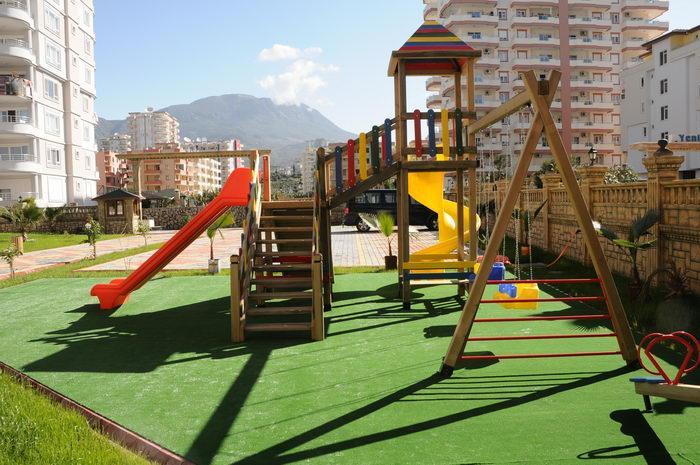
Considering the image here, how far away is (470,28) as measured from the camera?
66062 mm

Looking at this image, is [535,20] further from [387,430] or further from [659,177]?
[387,430]

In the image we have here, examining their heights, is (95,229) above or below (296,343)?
above

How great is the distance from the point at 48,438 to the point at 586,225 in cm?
477

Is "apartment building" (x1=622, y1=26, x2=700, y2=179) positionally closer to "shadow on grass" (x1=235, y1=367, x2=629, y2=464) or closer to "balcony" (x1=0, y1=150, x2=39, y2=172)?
"shadow on grass" (x1=235, y1=367, x2=629, y2=464)

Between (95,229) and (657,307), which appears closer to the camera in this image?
(657,307)

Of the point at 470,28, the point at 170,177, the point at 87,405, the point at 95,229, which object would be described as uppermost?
the point at 470,28

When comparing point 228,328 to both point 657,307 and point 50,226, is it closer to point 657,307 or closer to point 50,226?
point 657,307

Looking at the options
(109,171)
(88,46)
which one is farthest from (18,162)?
(109,171)

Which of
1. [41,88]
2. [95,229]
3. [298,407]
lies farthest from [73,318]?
[41,88]

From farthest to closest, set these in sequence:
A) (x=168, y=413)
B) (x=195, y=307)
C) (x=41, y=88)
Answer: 1. (x=41, y=88)
2. (x=195, y=307)
3. (x=168, y=413)

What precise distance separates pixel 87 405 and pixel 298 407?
184 cm

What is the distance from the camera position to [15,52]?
38969mm

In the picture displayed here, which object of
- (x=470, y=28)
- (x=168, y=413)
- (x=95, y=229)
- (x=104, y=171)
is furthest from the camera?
(x=104, y=171)

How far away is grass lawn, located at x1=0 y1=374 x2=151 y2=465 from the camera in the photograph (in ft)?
12.3
